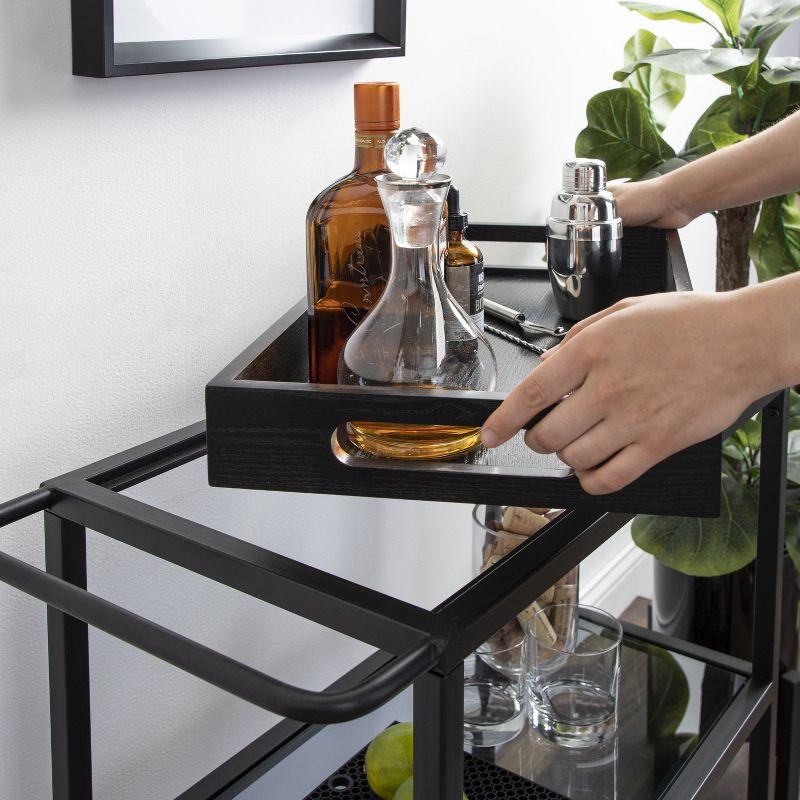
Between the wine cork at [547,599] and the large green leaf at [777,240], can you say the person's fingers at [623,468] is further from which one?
the large green leaf at [777,240]

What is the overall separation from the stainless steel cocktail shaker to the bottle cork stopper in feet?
0.84

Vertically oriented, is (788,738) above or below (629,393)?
below

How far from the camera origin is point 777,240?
63.8 inches

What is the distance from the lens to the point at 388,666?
1.93 feet

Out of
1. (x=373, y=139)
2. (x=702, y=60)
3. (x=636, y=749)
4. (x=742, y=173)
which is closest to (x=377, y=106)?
(x=373, y=139)

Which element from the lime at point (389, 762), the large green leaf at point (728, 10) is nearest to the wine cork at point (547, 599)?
the lime at point (389, 762)

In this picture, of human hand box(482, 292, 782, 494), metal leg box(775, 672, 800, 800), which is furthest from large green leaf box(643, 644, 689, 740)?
human hand box(482, 292, 782, 494)

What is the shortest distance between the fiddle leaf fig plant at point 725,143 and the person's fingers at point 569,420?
0.84 meters

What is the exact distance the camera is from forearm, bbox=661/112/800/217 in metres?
1.08

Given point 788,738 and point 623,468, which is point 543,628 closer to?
point 788,738

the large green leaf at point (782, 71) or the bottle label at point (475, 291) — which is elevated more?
the large green leaf at point (782, 71)

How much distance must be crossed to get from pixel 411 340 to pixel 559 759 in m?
0.56

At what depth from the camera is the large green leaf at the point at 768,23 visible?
1498mm

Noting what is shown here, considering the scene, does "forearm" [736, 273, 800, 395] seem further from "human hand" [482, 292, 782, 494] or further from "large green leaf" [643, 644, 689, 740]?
"large green leaf" [643, 644, 689, 740]
